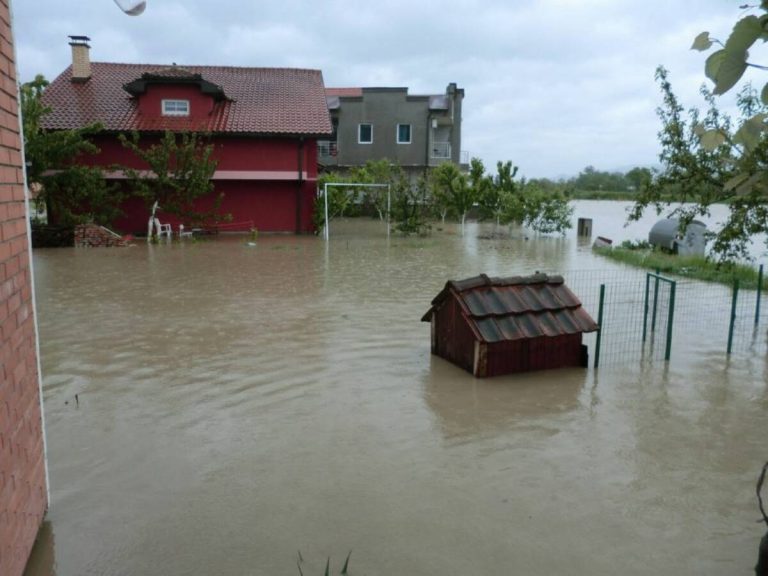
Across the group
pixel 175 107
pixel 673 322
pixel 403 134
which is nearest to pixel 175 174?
pixel 175 107

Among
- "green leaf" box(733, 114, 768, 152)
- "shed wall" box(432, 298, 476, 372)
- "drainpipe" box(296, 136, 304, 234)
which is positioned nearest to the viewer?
"green leaf" box(733, 114, 768, 152)

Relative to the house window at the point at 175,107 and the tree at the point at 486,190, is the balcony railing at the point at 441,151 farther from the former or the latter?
the house window at the point at 175,107

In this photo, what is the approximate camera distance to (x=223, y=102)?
27.1 meters

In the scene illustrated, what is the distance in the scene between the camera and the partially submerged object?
2075cm

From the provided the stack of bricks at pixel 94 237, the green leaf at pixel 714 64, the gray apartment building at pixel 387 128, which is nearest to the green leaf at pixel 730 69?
the green leaf at pixel 714 64

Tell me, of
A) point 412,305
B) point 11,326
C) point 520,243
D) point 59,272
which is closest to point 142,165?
point 59,272

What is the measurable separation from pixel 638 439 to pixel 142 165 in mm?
23383

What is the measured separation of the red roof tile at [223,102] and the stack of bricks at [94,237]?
→ 5.01 m

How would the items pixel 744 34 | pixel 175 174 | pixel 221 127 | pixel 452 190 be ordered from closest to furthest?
1. pixel 744 34
2. pixel 175 174
3. pixel 221 127
4. pixel 452 190

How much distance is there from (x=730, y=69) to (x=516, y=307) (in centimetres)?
627

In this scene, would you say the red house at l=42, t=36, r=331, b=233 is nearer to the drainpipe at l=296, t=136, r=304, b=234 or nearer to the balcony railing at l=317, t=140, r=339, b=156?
the drainpipe at l=296, t=136, r=304, b=234

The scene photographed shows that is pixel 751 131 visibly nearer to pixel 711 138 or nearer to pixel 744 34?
pixel 711 138

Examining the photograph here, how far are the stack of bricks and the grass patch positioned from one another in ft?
52.1

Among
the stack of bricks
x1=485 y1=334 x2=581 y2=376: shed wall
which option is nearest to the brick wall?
x1=485 y1=334 x2=581 y2=376: shed wall
